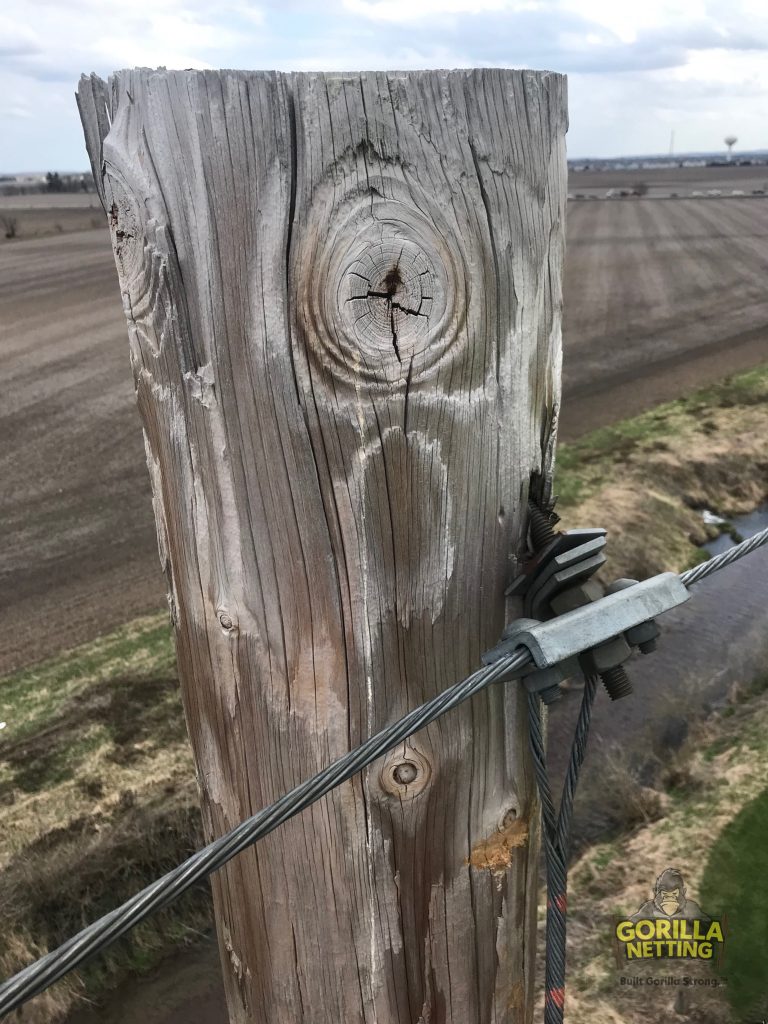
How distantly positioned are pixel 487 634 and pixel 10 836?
4.56 metres

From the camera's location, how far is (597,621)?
1.06 meters

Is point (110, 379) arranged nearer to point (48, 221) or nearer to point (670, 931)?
point (670, 931)

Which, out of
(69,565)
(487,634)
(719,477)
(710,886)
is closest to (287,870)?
(487,634)

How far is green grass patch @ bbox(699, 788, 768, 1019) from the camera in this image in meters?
3.75

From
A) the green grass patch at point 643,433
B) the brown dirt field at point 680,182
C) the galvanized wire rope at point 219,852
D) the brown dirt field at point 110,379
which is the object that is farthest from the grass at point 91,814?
the brown dirt field at point 680,182

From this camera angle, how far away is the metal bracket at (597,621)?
3.37 feet

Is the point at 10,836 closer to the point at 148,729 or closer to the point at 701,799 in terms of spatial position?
the point at 148,729

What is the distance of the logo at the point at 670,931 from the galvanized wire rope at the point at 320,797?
3.27 metres

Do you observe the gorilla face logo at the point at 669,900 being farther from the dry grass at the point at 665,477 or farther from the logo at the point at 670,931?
the dry grass at the point at 665,477

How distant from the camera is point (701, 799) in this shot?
4891mm

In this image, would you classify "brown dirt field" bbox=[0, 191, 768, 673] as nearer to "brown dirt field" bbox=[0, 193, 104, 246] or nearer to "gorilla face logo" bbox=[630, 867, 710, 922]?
"gorilla face logo" bbox=[630, 867, 710, 922]

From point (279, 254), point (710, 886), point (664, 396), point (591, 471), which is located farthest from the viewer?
→ point (664, 396)

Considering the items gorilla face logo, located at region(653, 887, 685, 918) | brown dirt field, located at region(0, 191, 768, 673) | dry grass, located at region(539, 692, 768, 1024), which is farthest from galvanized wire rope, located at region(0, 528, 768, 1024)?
brown dirt field, located at region(0, 191, 768, 673)

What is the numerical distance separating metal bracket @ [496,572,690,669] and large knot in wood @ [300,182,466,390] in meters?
0.37
